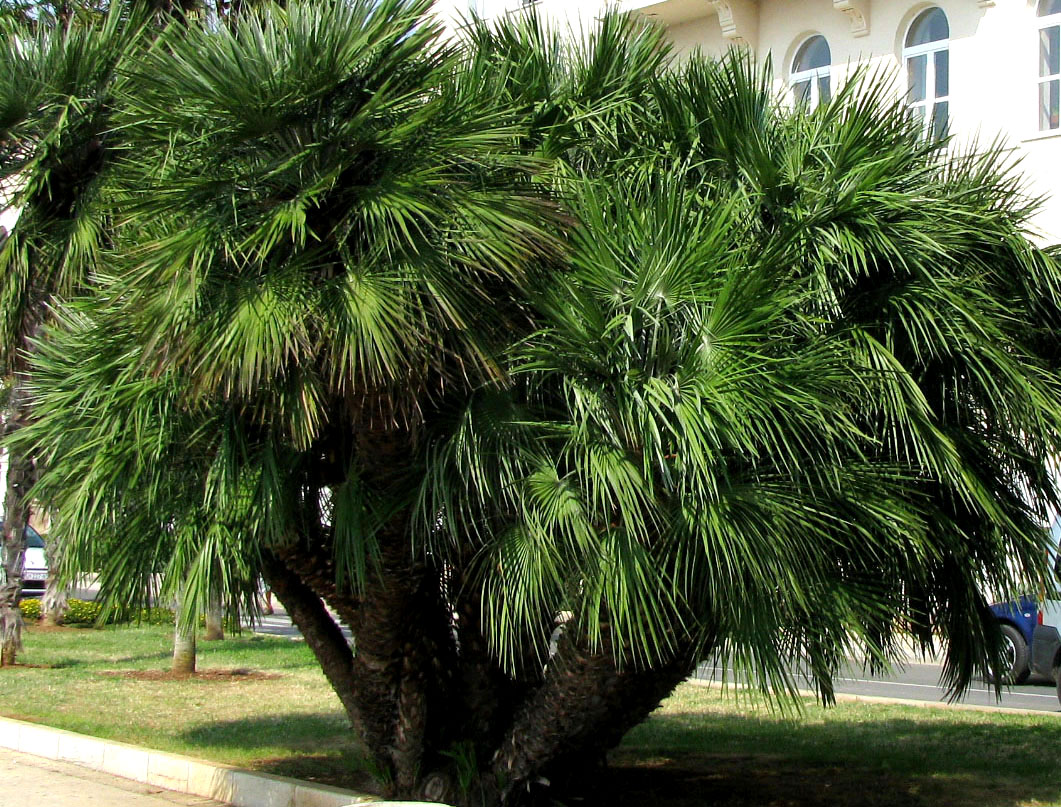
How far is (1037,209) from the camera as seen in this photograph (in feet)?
21.6

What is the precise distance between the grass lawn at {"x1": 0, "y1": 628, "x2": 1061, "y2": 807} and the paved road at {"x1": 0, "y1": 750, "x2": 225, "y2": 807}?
30.6 inches

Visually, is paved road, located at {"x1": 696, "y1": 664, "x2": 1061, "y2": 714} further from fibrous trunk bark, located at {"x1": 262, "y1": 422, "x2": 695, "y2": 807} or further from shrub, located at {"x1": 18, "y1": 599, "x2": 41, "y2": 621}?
shrub, located at {"x1": 18, "y1": 599, "x2": 41, "y2": 621}

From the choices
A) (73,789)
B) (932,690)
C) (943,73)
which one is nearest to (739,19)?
(943,73)

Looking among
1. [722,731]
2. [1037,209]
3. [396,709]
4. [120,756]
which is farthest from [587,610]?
[722,731]

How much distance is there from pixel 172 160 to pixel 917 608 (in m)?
4.35

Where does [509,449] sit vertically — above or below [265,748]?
above

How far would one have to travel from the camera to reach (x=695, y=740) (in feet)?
33.4

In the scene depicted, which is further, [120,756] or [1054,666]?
[1054,666]

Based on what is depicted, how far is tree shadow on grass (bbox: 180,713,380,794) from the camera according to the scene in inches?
324

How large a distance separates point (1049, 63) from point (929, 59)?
73.0 inches

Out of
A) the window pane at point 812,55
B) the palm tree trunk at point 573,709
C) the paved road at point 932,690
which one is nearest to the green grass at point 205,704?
the paved road at point 932,690

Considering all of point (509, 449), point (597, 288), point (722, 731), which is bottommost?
point (722, 731)

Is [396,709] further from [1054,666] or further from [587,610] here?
[1054,666]

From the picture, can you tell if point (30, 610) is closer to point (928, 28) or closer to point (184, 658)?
point (184, 658)
